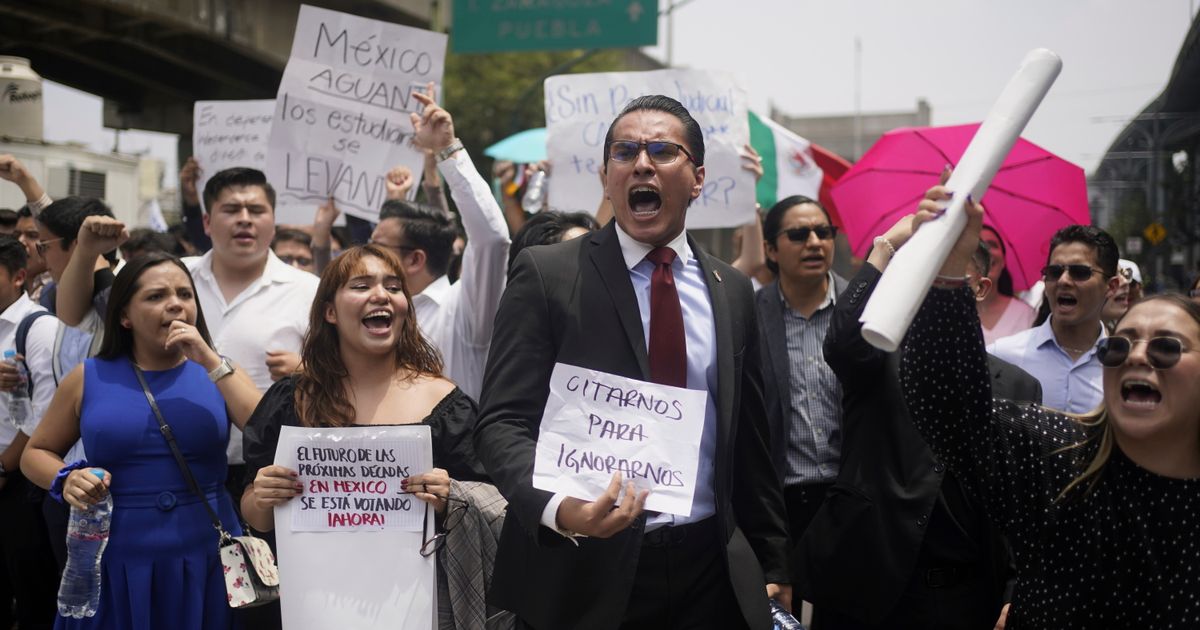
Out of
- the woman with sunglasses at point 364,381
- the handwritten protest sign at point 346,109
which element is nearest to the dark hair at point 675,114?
the woman with sunglasses at point 364,381

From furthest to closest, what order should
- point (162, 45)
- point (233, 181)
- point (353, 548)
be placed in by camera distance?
point (162, 45)
point (233, 181)
point (353, 548)

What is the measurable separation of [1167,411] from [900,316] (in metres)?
0.88

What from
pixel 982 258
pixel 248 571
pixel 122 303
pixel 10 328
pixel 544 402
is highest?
pixel 982 258

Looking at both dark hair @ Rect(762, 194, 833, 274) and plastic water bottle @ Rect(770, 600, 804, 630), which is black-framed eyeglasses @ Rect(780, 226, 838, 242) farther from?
plastic water bottle @ Rect(770, 600, 804, 630)

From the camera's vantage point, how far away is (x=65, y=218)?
18.4 ft

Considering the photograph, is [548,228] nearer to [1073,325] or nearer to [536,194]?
[1073,325]

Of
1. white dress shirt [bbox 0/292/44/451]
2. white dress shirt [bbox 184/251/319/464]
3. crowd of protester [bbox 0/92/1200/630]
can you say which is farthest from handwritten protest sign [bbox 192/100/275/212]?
white dress shirt [bbox 184/251/319/464]

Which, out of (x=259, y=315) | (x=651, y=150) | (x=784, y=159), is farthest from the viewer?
(x=784, y=159)

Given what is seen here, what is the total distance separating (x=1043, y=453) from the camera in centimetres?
284

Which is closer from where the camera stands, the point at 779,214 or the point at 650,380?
the point at 650,380

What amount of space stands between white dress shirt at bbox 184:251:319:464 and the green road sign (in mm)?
10831

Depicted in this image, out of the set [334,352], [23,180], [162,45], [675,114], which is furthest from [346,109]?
[162,45]

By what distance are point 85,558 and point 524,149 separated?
743cm

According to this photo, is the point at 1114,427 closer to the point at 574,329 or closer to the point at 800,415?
the point at 574,329
